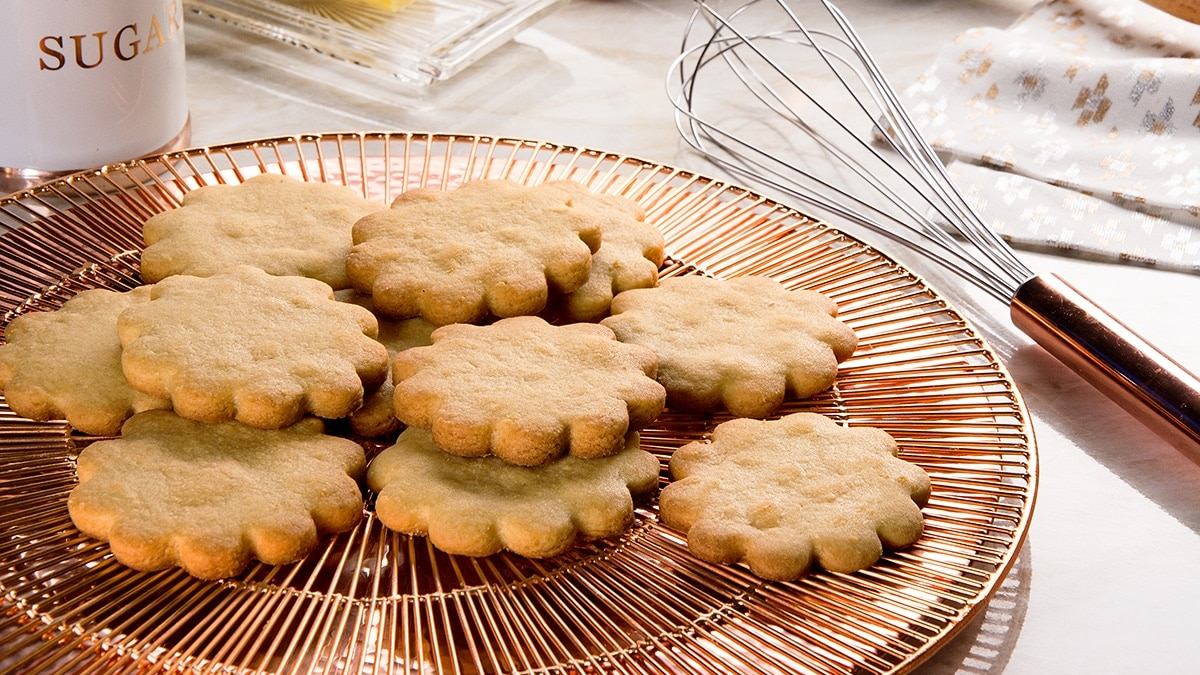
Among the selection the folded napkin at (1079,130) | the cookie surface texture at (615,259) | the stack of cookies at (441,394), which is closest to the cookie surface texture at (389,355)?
the stack of cookies at (441,394)

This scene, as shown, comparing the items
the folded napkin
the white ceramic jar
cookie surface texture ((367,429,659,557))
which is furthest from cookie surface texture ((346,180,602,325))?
the folded napkin

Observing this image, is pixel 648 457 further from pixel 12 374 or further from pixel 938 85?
pixel 938 85

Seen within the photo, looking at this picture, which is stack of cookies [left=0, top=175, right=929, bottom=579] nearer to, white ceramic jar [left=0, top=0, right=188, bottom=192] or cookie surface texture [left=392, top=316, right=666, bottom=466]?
cookie surface texture [left=392, top=316, right=666, bottom=466]

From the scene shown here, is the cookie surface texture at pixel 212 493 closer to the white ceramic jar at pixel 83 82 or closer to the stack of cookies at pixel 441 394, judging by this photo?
the stack of cookies at pixel 441 394


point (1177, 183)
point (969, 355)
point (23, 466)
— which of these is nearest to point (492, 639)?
point (23, 466)

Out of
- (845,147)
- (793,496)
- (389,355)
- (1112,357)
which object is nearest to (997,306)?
(1112,357)

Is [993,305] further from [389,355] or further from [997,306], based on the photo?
[389,355]
